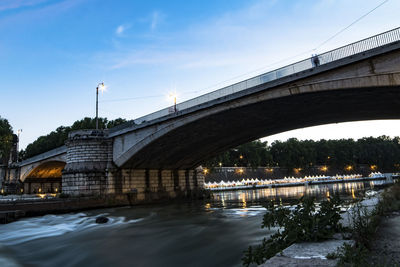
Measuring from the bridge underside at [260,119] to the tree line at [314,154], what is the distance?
53.4 m

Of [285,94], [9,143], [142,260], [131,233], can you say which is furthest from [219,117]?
[9,143]

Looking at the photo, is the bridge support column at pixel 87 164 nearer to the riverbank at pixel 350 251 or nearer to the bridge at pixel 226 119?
the bridge at pixel 226 119

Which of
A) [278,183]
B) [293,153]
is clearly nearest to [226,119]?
[278,183]

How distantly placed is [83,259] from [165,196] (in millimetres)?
27101

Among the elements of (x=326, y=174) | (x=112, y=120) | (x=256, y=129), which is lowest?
(x=326, y=174)

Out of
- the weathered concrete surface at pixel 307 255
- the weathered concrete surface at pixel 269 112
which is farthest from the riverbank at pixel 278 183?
the weathered concrete surface at pixel 307 255

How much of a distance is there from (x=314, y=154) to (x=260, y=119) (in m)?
89.1

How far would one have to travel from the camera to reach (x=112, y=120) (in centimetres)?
7844

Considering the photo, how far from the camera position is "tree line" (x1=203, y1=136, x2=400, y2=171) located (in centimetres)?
9600

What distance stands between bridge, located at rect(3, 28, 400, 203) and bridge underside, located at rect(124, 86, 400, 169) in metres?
0.06

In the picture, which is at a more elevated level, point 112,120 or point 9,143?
point 112,120

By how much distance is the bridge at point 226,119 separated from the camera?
17.5 metres

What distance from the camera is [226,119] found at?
27312 millimetres

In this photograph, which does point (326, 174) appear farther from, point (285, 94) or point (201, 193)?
point (285, 94)
